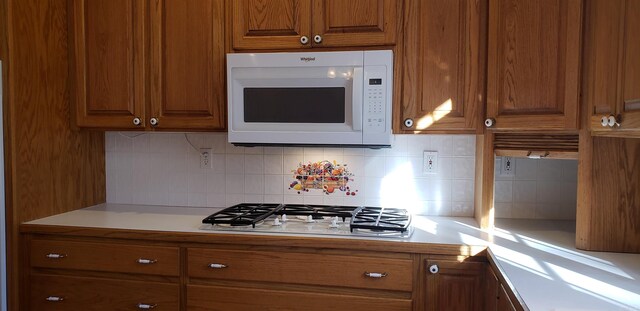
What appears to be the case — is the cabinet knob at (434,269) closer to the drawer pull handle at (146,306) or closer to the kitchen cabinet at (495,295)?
the kitchen cabinet at (495,295)

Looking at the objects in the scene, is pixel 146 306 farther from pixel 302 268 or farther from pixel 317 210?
pixel 317 210

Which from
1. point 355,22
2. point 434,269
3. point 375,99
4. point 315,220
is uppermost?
point 355,22

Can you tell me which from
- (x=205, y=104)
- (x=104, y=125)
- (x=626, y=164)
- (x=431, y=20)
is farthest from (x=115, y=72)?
(x=626, y=164)

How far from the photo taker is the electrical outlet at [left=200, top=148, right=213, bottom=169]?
8.38ft

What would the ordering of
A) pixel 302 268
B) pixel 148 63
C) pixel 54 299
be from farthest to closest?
pixel 148 63, pixel 54 299, pixel 302 268

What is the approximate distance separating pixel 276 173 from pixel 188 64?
0.71 m

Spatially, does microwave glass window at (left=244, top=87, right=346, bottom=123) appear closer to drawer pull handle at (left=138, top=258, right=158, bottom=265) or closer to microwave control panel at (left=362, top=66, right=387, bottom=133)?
microwave control panel at (left=362, top=66, right=387, bottom=133)

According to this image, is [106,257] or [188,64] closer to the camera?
[106,257]


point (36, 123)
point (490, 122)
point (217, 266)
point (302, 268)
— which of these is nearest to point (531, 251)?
point (490, 122)

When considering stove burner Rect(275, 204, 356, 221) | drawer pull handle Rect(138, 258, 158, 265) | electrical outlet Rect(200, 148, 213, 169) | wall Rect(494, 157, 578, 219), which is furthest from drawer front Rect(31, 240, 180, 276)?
wall Rect(494, 157, 578, 219)

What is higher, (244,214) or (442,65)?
(442,65)

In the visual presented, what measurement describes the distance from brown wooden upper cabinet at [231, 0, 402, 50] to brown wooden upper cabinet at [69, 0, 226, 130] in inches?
5.5

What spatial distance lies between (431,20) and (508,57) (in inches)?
14.0

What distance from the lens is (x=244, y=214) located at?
2.13 metres
